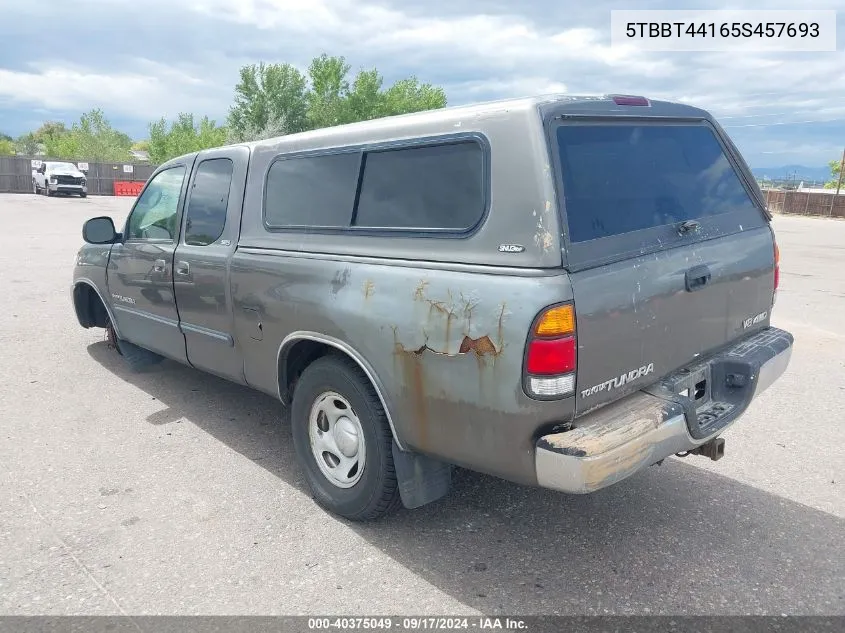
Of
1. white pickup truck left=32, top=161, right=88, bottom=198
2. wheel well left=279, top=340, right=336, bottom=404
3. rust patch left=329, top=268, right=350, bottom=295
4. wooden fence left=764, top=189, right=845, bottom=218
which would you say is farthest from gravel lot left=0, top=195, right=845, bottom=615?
wooden fence left=764, top=189, right=845, bottom=218

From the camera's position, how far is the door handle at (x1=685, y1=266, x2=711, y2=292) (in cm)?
285

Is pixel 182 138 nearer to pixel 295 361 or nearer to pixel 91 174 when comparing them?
pixel 91 174

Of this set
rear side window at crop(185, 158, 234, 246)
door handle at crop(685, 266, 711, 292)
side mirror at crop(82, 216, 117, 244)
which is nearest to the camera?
door handle at crop(685, 266, 711, 292)

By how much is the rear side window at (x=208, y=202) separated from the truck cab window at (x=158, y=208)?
8.8 inches

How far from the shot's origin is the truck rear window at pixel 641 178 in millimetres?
2566

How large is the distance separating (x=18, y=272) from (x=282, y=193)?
29.0 feet

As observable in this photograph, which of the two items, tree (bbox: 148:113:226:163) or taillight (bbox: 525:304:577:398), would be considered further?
tree (bbox: 148:113:226:163)

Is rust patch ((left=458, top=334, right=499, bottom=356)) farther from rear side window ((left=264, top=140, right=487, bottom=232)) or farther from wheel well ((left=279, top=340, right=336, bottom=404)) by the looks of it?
wheel well ((left=279, top=340, right=336, bottom=404))

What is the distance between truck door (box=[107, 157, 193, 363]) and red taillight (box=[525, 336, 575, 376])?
2.87 metres

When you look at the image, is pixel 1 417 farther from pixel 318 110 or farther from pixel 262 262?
pixel 318 110

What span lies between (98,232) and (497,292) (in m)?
3.83

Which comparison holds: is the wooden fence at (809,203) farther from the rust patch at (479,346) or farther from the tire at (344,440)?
the rust patch at (479,346)

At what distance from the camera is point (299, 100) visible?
Result: 225 feet

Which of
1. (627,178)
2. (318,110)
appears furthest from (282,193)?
(318,110)
